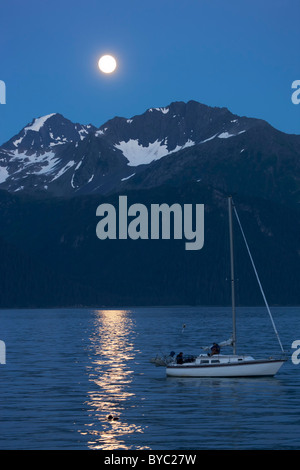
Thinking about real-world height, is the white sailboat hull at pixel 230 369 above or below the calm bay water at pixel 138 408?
above

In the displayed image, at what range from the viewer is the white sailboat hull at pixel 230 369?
93.2 metres

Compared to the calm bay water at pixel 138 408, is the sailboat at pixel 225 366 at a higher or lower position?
higher

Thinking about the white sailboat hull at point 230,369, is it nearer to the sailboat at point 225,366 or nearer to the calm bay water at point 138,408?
the sailboat at point 225,366

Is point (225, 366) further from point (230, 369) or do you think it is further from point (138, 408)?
point (138, 408)

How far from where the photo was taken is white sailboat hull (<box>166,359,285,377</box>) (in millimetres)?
93188

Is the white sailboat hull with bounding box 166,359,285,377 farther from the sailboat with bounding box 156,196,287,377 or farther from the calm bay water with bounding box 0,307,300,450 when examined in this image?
the calm bay water with bounding box 0,307,300,450

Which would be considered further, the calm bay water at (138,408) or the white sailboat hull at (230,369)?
the white sailboat hull at (230,369)

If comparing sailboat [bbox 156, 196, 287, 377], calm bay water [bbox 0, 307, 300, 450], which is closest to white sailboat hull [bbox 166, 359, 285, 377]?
sailboat [bbox 156, 196, 287, 377]


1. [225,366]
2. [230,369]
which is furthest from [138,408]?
[230,369]

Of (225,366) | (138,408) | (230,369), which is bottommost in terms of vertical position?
(138,408)

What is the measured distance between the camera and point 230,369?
306 feet

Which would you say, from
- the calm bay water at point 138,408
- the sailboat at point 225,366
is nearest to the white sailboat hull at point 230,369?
the sailboat at point 225,366
